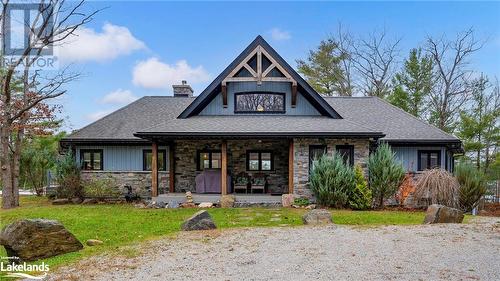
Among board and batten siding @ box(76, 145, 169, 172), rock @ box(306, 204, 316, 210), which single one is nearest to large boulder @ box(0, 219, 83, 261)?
rock @ box(306, 204, 316, 210)

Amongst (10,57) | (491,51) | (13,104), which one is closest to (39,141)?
(13,104)

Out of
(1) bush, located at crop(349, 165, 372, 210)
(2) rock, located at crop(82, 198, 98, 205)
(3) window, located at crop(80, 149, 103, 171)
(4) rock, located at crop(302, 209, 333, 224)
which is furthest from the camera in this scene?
(3) window, located at crop(80, 149, 103, 171)

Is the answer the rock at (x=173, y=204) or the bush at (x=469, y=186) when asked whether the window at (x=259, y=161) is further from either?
the bush at (x=469, y=186)

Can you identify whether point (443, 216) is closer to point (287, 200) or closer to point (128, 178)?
point (287, 200)

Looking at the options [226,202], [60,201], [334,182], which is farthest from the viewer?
[60,201]

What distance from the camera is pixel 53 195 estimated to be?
693 inches

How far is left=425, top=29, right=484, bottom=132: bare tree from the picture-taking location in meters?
28.3

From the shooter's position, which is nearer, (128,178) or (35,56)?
(35,56)

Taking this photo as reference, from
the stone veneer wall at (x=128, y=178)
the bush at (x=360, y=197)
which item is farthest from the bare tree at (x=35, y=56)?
the bush at (x=360, y=197)

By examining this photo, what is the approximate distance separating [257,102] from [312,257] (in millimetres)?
10893

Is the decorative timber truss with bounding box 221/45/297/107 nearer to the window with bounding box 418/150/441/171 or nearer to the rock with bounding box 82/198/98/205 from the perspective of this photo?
the window with bounding box 418/150/441/171

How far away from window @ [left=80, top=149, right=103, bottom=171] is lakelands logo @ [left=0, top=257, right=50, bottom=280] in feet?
37.4

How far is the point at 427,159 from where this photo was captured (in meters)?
17.0

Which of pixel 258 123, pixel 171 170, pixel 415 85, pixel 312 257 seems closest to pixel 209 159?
pixel 171 170
